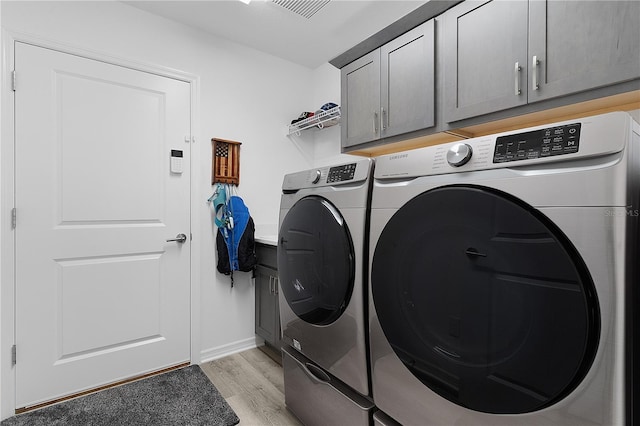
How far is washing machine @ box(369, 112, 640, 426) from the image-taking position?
2.09ft

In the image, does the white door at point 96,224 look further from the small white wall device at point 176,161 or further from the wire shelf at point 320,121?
the wire shelf at point 320,121

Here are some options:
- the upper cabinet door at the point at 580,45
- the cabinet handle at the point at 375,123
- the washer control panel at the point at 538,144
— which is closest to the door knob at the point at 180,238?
the cabinet handle at the point at 375,123

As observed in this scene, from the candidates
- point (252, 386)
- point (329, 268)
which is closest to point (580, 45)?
point (329, 268)

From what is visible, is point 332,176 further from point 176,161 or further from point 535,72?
point 176,161

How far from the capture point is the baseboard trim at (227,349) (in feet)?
7.93

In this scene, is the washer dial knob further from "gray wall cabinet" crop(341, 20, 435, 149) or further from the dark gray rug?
the dark gray rug

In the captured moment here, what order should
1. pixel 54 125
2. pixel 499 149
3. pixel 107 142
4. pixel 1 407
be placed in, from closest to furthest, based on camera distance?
pixel 499 149 → pixel 1 407 → pixel 54 125 → pixel 107 142

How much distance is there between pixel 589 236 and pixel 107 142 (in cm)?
245

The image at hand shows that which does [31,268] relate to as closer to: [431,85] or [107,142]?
[107,142]

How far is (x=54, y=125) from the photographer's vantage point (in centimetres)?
187

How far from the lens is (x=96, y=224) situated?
79.3 inches

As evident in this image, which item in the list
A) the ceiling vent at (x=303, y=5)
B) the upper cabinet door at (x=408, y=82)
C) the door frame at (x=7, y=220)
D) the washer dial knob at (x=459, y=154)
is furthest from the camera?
the ceiling vent at (x=303, y=5)

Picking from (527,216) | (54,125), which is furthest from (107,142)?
(527,216)

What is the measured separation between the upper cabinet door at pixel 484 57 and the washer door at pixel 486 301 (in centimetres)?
74
